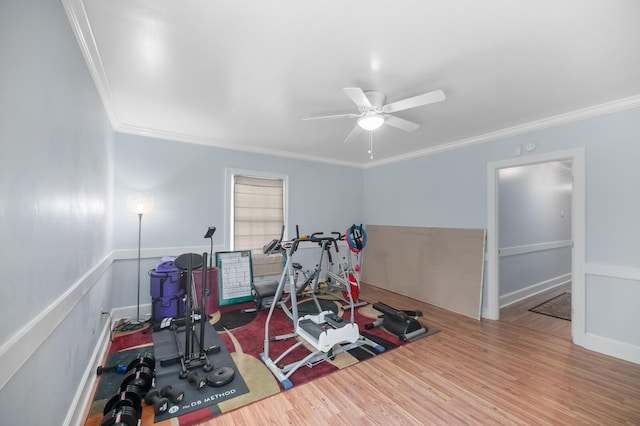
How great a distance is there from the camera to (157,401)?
2.04 meters

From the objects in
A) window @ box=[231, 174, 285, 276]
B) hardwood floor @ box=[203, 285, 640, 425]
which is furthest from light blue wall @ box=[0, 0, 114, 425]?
window @ box=[231, 174, 285, 276]

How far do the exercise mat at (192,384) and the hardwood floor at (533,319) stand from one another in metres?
3.87

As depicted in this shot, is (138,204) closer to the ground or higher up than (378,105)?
closer to the ground

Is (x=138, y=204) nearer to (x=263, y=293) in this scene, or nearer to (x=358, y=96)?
(x=263, y=293)

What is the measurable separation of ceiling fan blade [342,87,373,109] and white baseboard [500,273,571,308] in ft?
13.7

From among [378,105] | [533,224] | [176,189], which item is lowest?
[533,224]

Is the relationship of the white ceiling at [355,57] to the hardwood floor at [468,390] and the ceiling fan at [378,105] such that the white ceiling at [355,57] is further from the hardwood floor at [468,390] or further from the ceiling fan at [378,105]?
the hardwood floor at [468,390]

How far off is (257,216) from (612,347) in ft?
16.6

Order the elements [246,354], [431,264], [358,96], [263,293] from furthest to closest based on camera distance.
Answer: [431,264] < [263,293] < [246,354] < [358,96]

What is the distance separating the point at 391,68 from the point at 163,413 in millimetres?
3316

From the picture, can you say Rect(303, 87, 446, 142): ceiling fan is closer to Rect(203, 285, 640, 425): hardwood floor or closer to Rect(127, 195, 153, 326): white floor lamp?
Rect(203, 285, 640, 425): hardwood floor

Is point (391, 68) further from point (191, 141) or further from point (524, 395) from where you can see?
point (191, 141)

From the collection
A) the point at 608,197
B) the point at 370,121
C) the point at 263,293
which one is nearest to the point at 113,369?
the point at 263,293

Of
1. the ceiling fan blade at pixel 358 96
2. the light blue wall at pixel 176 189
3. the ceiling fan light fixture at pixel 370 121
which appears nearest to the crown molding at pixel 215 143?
the light blue wall at pixel 176 189
